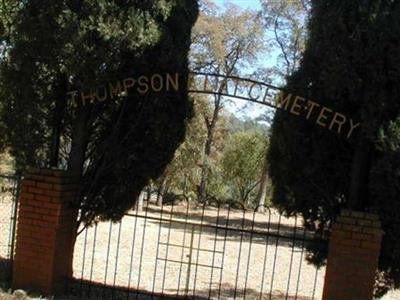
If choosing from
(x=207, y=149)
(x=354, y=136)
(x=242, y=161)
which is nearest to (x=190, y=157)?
(x=207, y=149)

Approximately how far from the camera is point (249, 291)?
966 cm


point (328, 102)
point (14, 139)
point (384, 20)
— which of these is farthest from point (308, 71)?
point (14, 139)

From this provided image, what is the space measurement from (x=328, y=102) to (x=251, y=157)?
32.0 metres

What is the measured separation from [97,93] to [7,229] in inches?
271

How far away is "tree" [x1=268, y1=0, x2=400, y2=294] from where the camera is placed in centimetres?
544

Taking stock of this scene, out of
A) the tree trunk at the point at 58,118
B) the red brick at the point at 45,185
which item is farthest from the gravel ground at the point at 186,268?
the tree trunk at the point at 58,118

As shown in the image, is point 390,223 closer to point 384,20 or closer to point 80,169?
point 384,20

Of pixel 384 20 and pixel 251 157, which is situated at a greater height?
pixel 384 20

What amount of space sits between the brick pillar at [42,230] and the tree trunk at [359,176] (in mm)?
3070

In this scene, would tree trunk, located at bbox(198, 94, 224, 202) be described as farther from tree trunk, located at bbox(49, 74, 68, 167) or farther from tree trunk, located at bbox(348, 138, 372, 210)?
tree trunk, located at bbox(348, 138, 372, 210)

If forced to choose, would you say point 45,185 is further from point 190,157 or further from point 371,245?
point 190,157

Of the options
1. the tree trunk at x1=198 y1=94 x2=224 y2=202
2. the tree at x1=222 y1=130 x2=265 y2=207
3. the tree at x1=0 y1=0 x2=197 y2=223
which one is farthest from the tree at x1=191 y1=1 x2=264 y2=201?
the tree at x1=0 y1=0 x2=197 y2=223

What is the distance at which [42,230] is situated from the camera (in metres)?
6.48

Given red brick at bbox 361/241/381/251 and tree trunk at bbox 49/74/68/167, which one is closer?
red brick at bbox 361/241/381/251
